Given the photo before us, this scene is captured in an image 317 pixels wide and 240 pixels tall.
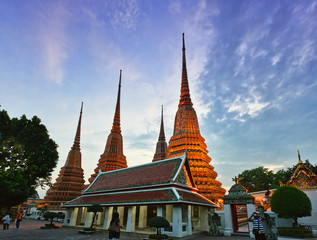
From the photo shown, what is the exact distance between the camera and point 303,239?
13.3 metres

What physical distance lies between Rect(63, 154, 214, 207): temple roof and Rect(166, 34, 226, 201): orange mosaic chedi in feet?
27.3

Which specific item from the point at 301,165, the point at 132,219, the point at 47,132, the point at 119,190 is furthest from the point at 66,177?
the point at 301,165

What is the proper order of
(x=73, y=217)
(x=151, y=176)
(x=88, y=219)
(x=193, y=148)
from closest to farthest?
(x=151, y=176), (x=88, y=219), (x=73, y=217), (x=193, y=148)

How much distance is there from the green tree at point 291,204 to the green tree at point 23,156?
21.7 metres

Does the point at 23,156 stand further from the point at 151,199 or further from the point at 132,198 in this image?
the point at 151,199

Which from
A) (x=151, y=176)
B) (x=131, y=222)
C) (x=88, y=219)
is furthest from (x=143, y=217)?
(x=88, y=219)

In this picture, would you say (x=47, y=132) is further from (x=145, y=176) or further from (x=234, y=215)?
(x=234, y=215)

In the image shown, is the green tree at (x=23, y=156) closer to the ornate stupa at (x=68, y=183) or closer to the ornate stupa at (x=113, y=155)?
the ornate stupa at (x=113, y=155)

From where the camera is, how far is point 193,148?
104 ft

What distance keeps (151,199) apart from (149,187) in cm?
210

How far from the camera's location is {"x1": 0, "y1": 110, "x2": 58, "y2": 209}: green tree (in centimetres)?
1916

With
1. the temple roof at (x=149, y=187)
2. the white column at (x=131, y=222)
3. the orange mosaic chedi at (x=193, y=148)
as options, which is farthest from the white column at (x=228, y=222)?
the orange mosaic chedi at (x=193, y=148)

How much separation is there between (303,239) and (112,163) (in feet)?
119

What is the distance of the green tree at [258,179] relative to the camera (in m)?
53.0
